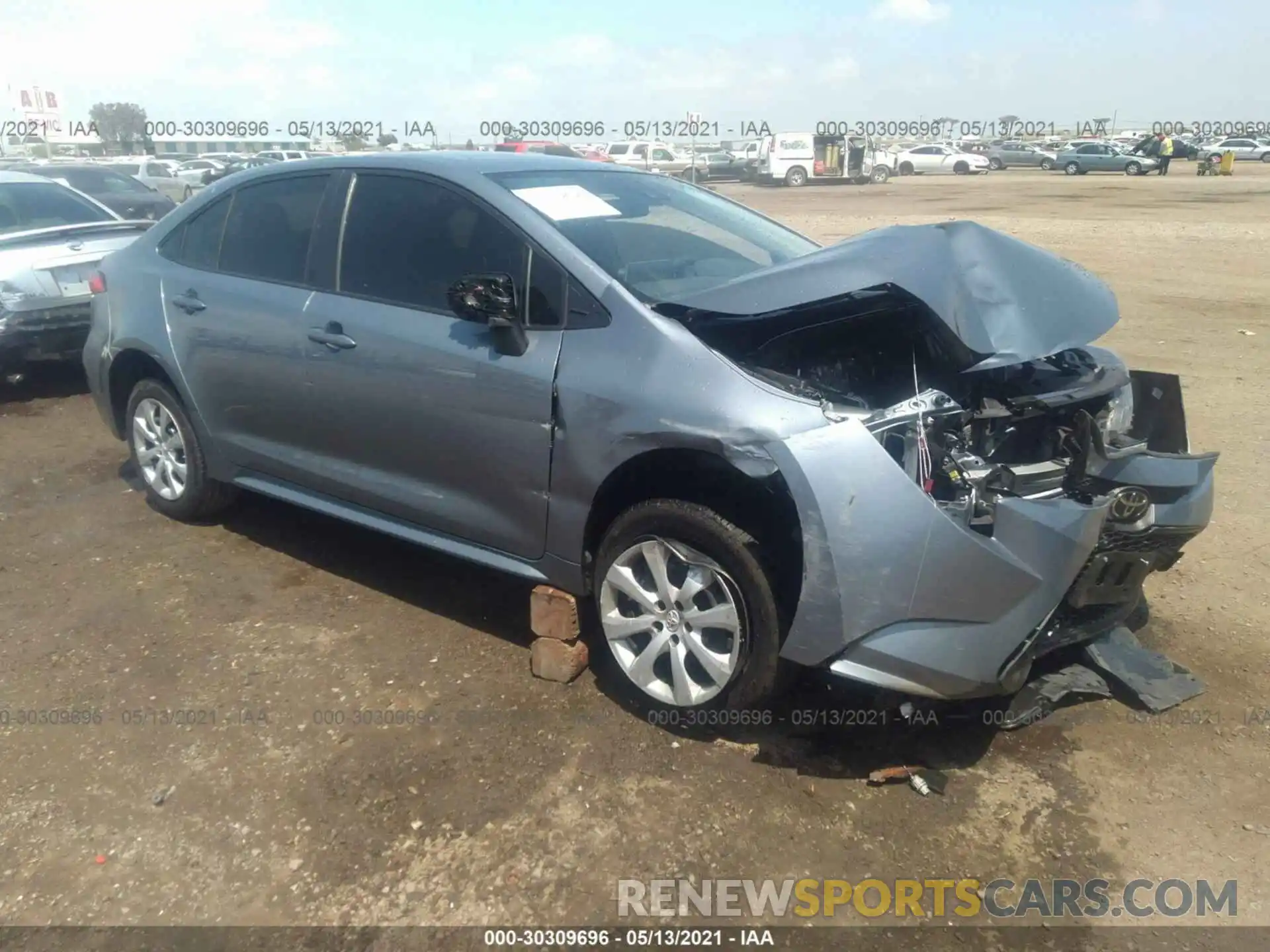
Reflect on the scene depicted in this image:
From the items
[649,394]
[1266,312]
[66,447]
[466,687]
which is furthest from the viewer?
[1266,312]

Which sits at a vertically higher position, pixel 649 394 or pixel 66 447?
pixel 649 394

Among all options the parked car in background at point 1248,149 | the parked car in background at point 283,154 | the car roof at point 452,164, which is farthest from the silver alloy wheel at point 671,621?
the parked car in background at point 1248,149

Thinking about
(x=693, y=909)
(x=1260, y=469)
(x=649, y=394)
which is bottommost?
(x=693, y=909)

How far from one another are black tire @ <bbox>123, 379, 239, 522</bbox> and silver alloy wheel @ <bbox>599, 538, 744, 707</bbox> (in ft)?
8.13

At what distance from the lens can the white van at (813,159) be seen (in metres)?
38.7

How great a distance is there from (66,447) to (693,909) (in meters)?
5.54

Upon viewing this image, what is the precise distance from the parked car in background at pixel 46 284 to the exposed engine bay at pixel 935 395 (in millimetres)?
5320

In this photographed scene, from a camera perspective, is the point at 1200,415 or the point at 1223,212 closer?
the point at 1200,415

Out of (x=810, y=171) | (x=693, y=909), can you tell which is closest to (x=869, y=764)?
(x=693, y=909)

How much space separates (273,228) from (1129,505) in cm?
351

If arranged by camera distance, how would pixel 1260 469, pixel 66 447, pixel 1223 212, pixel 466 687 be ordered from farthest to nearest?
pixel 1223 212 < pixel 66 447 < pixel 1260 469 < pixel 466 687

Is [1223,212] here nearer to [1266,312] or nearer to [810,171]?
[1266,312]

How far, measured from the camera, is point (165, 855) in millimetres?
2729

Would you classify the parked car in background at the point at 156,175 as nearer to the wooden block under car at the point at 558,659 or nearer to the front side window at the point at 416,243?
the front side window at the point at 416,243
